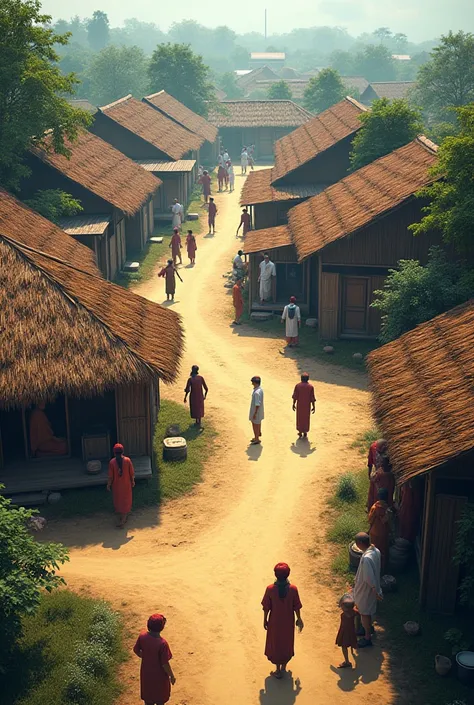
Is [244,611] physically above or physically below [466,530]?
below

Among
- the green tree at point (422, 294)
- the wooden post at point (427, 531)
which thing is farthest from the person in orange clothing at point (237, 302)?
the wooden post at point (427, 531)

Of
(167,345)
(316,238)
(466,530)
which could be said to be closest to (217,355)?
(316,238)

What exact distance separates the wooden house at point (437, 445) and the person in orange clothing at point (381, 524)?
634 mm

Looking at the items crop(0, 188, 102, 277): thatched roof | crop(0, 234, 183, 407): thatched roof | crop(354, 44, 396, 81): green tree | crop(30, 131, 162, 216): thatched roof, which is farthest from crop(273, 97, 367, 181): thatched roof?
crop(354, 44, 396, 81): green tree

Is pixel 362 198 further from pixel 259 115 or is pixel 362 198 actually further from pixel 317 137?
pixel 259 115

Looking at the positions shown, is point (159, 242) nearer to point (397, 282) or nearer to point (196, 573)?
point (397, 282)

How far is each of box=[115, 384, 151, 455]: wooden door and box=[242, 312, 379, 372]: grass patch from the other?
8907 millimetres

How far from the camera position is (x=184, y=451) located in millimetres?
18938

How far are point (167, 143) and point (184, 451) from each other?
106ft

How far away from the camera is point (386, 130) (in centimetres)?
3356

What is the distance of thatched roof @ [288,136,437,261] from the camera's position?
24.9 meters

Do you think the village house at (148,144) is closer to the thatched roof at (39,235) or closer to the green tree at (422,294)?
the thatched roof at (39,235)

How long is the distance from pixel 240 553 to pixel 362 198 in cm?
1556

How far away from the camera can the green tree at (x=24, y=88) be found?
2723 cm
